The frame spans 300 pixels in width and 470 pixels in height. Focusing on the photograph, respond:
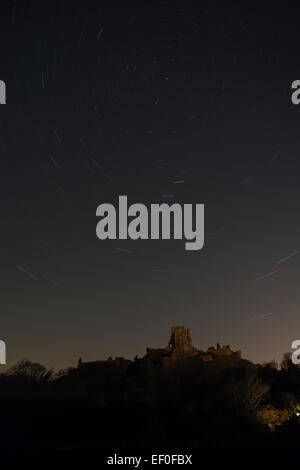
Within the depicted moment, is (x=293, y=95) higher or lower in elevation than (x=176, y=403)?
higher

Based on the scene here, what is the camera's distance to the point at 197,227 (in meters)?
38.2

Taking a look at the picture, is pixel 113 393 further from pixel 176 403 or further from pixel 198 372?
pixel 198 372

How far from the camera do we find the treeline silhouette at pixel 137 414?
107 feet

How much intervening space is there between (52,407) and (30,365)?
1146 centimetres

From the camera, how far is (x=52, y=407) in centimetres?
3922

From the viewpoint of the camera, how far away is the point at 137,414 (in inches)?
1519

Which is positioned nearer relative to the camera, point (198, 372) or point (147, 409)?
point (147, 409)

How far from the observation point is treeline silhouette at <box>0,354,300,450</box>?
32.6m

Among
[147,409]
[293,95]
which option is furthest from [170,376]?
[293,95]

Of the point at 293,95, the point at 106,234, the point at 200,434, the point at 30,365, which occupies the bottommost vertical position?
the point at 200,434
